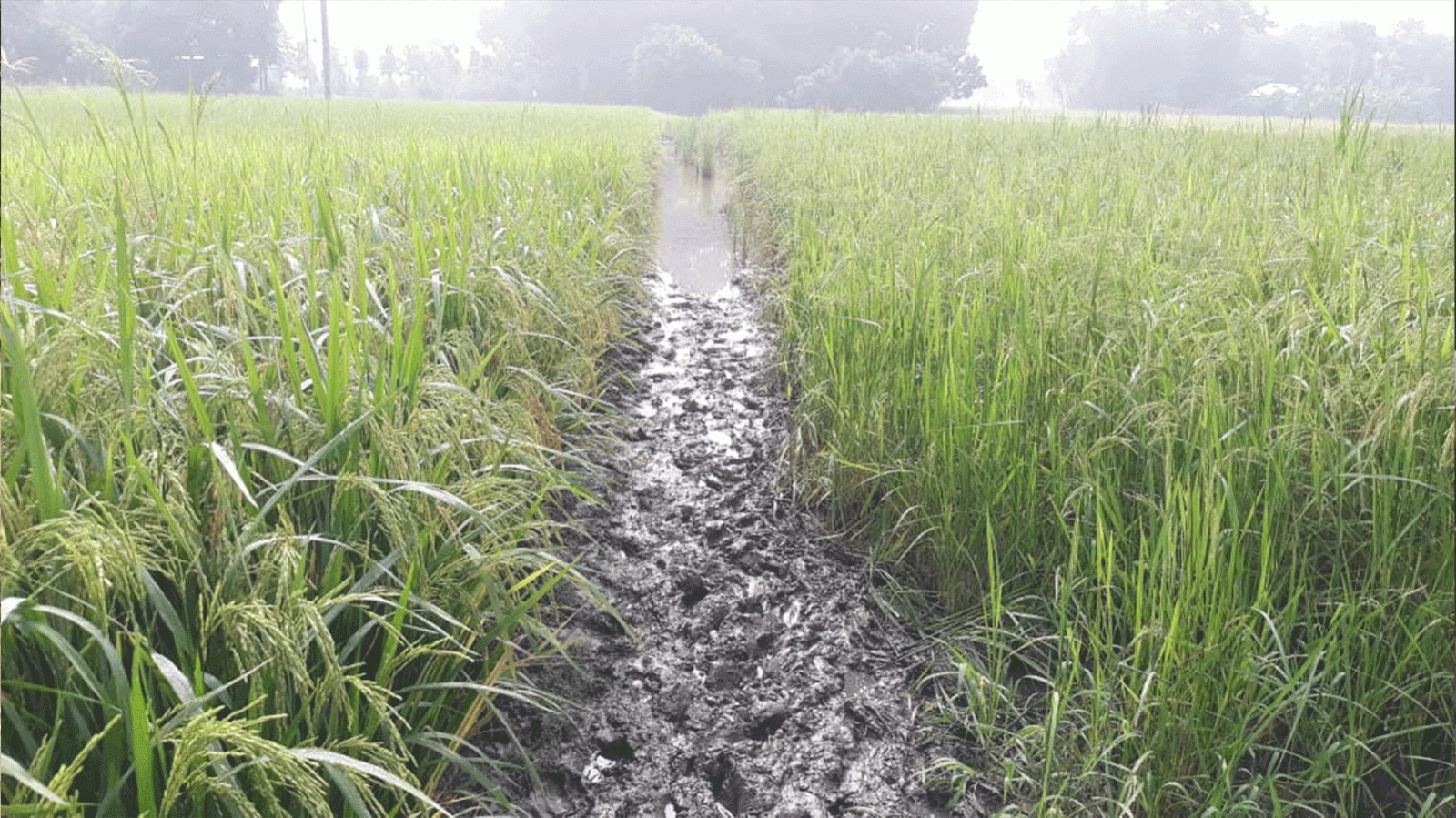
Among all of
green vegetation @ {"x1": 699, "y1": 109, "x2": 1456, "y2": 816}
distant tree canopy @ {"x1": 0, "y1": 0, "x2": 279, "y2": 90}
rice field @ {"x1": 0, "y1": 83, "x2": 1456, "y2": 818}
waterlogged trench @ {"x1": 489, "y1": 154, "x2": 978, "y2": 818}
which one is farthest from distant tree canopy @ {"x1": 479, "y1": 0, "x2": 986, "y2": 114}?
waterlogged trench @ {"x1": 489, "y1": 154, "x2": 978, "y2": 818}

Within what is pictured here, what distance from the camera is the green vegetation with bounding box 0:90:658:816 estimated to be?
118cm

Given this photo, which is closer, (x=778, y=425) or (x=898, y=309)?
(x=898, y=309)

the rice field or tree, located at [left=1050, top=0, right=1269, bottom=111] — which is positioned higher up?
tree, located at [left=1050, top=0, right=1269, bottom=111]

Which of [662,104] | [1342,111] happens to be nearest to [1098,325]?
[1342,111]

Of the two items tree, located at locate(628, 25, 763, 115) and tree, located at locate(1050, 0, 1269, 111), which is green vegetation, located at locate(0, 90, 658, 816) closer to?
tree, located at locate(1050, 0, 1269, 111)

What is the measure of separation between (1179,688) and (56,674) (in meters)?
1.66

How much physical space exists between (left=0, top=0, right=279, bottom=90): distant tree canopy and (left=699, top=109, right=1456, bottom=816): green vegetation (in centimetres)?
674

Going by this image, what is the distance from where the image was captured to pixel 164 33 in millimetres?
11281

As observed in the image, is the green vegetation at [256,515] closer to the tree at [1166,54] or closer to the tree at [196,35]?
the tree at [1166,54]

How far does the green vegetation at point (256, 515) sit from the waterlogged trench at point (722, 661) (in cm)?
19

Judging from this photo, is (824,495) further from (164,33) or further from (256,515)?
(164,33)

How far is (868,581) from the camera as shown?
2580mm

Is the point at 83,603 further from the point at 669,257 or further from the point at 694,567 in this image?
the point at 669,257

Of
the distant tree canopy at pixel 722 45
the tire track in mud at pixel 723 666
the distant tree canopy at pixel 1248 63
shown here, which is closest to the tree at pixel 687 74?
the distant tree canopy at pixel 722 45
